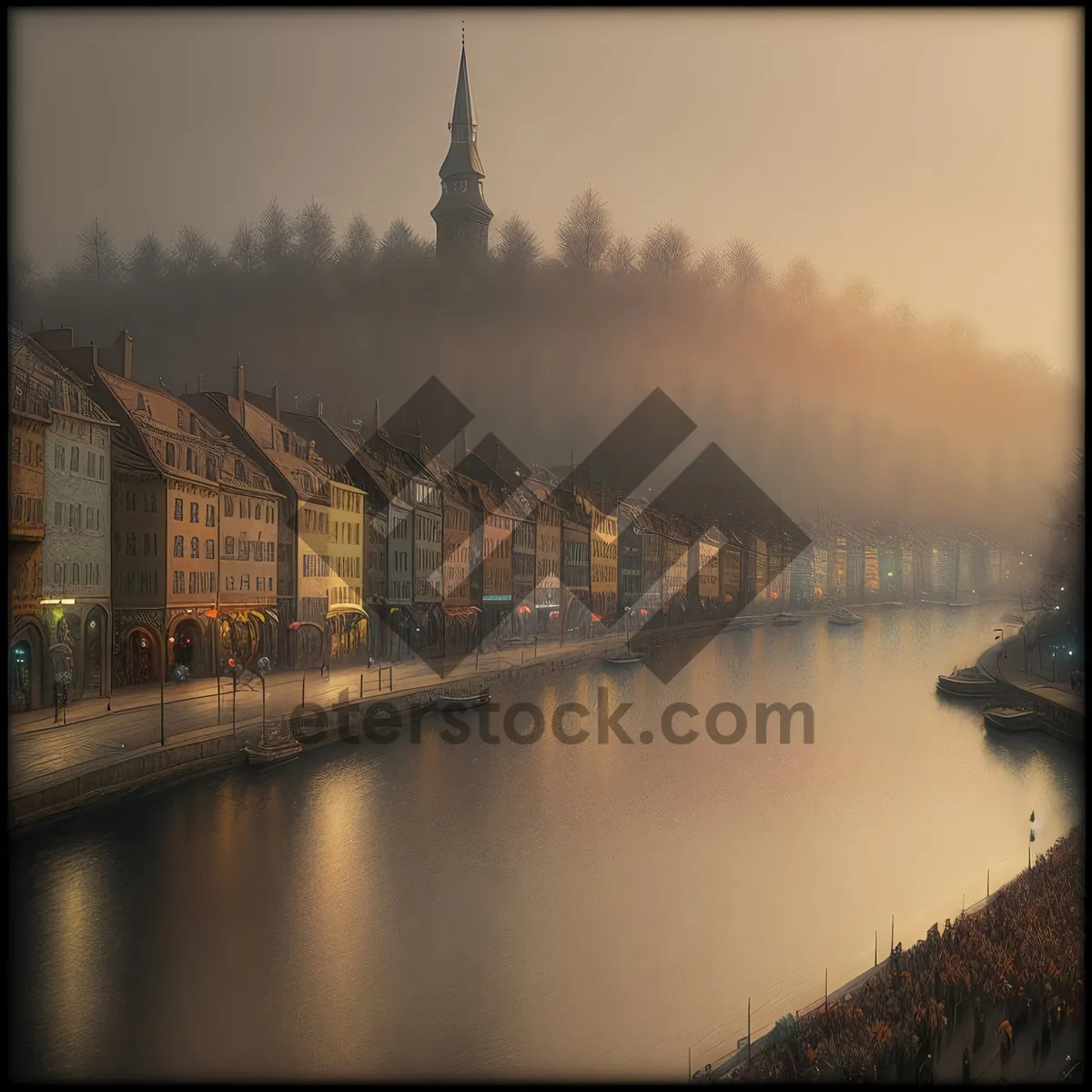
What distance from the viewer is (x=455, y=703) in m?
27.8

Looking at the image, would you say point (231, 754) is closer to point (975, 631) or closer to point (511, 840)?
point (511, 840)

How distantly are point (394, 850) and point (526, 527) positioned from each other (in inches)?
1164

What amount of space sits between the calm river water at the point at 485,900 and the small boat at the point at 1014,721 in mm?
2907

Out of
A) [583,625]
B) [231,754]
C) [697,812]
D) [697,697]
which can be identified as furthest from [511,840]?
[583,625]

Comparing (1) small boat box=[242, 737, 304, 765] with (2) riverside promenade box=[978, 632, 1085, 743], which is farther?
(2) riverside promenade box=[978, 632, 1085, 743]

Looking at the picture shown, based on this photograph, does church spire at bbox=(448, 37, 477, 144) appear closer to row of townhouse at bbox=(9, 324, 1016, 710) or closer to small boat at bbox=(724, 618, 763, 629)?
row of townhouse at bbox=(9, 324, 1016, 710)

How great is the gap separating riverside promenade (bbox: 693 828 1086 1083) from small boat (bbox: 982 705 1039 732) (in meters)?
18.1

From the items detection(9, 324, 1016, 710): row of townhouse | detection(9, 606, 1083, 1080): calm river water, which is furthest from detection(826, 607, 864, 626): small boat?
detection(9, 606, 1083, 1080): calm river water

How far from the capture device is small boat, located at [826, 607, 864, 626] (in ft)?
242

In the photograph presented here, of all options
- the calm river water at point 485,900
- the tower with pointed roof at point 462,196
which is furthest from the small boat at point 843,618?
the tower with pointed roof at point 462,196

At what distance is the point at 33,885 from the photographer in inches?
519

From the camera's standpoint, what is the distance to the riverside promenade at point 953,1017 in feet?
28.8

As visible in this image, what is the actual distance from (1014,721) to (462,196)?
22.8 metres

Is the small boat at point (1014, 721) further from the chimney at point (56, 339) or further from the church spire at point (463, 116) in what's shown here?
the chimney at point (56, 339)
